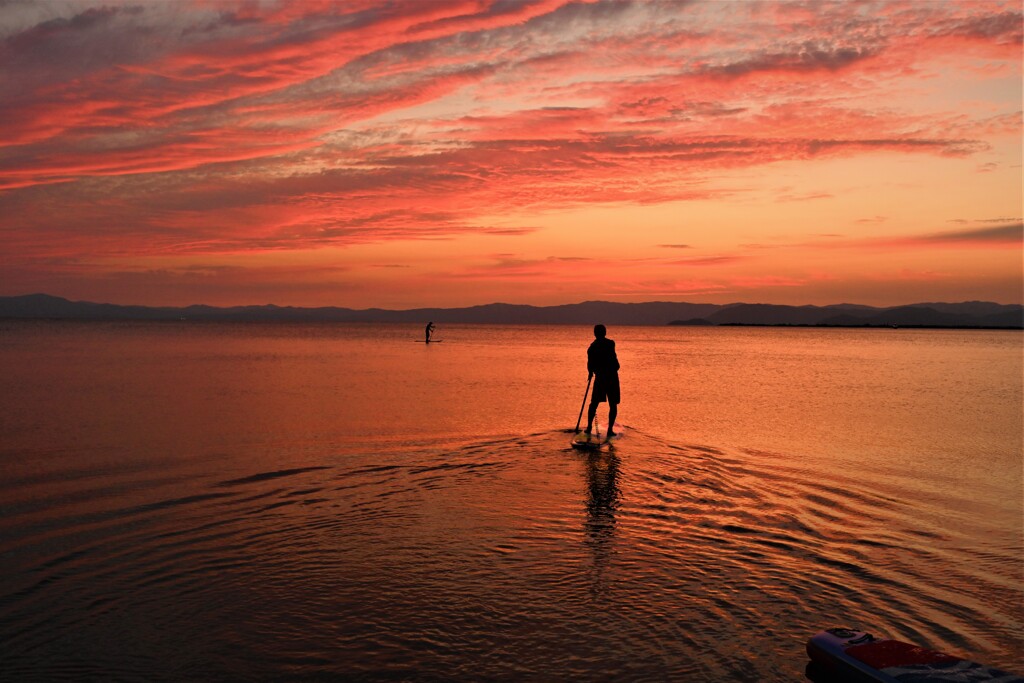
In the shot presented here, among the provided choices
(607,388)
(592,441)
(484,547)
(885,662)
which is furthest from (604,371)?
(885,662)

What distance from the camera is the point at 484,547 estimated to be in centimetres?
988

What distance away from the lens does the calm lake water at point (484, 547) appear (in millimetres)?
6879

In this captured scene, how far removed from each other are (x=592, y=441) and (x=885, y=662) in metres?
12.5

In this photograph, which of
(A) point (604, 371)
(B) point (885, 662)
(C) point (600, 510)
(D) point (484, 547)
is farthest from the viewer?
(A) point (604, 371)

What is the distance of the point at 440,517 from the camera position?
37.6 feet

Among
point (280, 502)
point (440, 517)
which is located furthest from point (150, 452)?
point (440, 517)

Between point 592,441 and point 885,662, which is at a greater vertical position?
point 885,662

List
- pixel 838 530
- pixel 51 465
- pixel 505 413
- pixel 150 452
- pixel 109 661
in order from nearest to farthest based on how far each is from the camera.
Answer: pixel 109 661 → pixel 838 530 → pixel 51 465 → pixel 150 452 → pixel 505 413

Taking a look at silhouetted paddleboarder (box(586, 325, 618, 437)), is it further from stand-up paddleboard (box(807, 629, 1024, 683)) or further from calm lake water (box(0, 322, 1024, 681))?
stand-up paddleboard (box(807, 629, 1024, 683))

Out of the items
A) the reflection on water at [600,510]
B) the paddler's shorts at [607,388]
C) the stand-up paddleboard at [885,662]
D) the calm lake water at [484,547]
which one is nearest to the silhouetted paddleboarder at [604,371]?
the paddler's shorts at [607,388]

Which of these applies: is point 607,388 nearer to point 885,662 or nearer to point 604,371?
point 604,371

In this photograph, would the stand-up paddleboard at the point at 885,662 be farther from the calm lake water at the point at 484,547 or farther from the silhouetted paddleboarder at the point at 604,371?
the silhouetted paddleboarder at the point at 604,371

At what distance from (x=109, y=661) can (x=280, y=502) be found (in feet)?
18.9

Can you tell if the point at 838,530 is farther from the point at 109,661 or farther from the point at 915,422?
the point at 915,422
